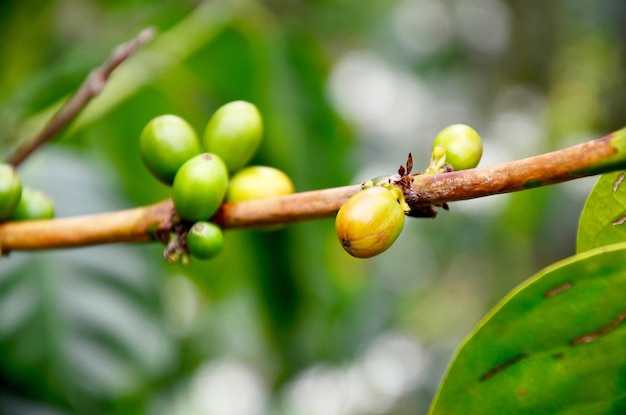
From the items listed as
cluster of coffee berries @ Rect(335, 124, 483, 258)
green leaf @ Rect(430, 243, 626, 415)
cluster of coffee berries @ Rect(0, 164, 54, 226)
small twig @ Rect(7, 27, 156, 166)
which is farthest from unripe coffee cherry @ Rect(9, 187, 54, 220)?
green leaf @ Rect(430, 243, 626, 415)

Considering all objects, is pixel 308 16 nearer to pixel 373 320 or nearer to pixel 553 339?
pixel 373 320

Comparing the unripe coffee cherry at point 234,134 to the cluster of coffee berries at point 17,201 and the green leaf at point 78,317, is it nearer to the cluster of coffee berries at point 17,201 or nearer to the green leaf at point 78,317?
the cluster of coffee berries at point 17,201

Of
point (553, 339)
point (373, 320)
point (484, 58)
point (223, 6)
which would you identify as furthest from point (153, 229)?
point (484, 58)

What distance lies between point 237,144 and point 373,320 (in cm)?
327

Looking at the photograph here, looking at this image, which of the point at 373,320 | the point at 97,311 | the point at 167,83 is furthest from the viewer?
the point at 373,320

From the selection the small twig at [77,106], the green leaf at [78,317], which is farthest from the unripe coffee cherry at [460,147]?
the green leaf at [78,317]

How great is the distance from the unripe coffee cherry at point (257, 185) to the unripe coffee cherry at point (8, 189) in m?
0.24

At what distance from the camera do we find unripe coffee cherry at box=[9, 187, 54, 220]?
81 centimetres

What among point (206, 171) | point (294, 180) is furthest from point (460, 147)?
point (294, 180)

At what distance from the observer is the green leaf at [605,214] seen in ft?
2.08

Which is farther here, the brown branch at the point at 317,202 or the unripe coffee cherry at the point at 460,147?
A: the unripe coffee cherry at the point at 460,147

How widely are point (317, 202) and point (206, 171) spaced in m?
0.14

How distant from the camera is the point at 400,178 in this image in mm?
615

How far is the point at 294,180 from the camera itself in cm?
193
